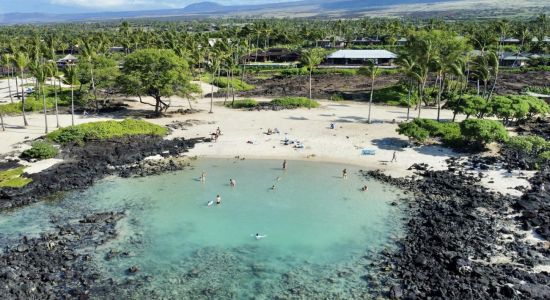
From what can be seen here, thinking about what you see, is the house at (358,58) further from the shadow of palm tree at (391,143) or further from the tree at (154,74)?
the shadow of palm tree at (391,143)

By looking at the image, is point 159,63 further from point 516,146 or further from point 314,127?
point 516,146

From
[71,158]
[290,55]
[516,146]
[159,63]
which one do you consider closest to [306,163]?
[516,146]

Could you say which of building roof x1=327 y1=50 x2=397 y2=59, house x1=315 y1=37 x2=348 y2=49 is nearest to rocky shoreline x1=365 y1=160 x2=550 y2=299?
building roof x1=327 y1=50 x2=397 y2=59

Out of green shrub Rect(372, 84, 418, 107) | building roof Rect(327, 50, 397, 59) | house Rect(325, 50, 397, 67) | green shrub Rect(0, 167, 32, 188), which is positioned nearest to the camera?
green shrub Rect(0, 167, 32, 188)

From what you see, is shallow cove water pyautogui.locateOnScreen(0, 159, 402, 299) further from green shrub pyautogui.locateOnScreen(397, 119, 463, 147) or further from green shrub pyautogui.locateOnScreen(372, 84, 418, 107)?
green shrub pyautogui.locateOnScreen(372, 84, 418, 107)

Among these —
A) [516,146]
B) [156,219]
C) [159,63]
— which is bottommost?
[156,219]

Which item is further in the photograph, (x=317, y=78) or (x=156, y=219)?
(x=317, y=78)

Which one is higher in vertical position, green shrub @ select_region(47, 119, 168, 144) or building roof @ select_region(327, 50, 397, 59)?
building roof @ select_region(327, 50, 397, 59)
